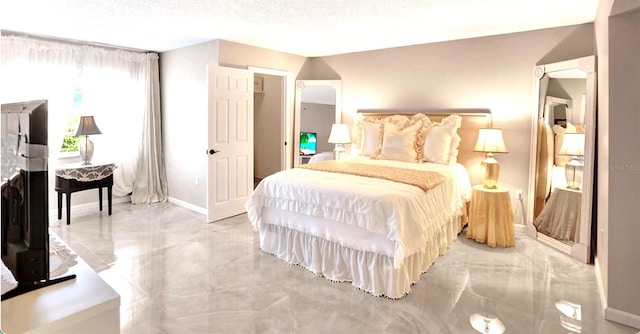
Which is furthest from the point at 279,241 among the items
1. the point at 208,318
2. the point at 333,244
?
the point at 208,318

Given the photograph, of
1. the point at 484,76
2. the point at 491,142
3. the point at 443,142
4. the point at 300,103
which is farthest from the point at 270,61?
the point at 491,142

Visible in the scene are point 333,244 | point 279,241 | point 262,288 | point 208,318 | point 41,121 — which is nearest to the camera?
point 41,121

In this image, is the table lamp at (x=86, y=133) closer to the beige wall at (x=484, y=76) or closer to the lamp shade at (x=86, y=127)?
the lamp shade at (x=86, y=127)

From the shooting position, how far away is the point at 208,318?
2.42 m

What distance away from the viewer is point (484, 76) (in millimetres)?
4359

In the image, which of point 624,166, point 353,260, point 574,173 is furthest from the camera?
point 574,173

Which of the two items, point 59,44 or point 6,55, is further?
point 59,44

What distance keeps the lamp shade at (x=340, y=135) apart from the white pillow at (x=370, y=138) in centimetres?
38

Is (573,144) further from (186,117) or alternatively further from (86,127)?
(86,127)

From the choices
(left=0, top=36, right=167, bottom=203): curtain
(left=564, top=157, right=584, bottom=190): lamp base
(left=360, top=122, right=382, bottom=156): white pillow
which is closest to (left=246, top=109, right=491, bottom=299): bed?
(left=360, top=122, right=382, bottom=156): white pillow

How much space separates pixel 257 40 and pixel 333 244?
2.93 meters

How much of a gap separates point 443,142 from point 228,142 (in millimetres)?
2639

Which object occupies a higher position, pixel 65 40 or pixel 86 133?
pixel 65 40

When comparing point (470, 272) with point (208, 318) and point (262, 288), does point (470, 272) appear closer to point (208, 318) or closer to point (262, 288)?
point (262, 288)
